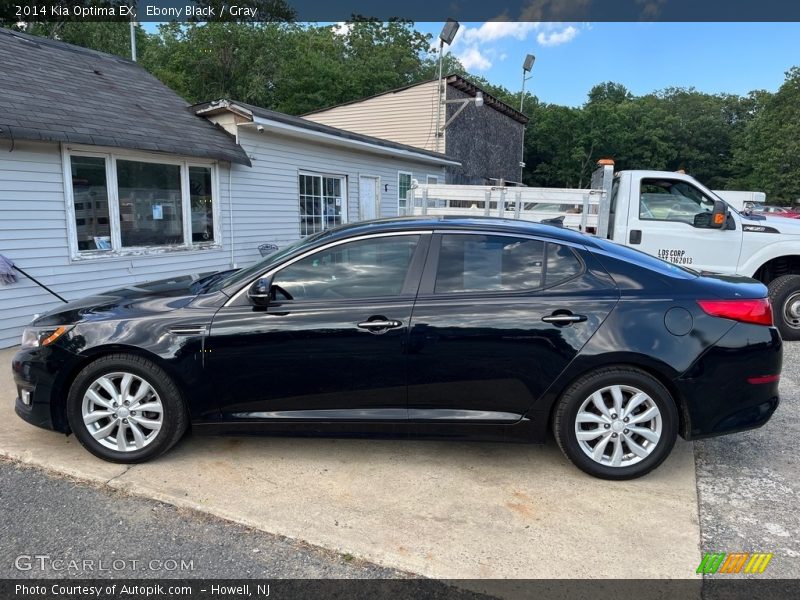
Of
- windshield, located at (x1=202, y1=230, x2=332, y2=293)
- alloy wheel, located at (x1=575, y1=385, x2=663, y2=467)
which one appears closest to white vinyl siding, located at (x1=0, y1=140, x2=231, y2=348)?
windshield, located at (x1=202, y1=230, x2=332, y2=293)

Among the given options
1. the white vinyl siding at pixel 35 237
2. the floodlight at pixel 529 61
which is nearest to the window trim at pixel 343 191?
the white vinyl siding at pixel 35 237

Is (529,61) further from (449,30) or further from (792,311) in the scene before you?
(792,311)

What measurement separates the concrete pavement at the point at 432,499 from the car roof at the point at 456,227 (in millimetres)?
1481

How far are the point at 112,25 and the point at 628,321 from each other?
28.7m

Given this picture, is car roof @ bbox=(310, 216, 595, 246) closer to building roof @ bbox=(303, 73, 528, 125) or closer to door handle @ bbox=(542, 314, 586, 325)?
door handle @ bbox=(542, 314, 586, 325)

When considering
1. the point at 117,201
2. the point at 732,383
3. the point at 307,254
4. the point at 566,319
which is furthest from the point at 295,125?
the point at 732,383

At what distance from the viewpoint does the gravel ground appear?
277 centimetres

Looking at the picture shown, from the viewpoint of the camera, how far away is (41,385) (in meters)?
3.46

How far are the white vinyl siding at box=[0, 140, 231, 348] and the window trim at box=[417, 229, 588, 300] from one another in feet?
17.8

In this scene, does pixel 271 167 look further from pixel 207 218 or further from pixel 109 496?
pixel 109 496

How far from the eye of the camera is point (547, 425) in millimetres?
3352

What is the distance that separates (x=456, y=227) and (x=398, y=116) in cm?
1818

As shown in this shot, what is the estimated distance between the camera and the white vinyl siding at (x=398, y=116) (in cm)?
1978

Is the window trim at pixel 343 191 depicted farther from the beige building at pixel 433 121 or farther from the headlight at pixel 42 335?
the headlight at pixel 42 335
